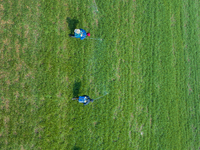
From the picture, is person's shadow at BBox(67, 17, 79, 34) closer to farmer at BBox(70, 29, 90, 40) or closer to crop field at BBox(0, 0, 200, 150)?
crop field at BBox(0, 0, 200, 150)

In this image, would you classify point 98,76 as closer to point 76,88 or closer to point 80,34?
point 76,88

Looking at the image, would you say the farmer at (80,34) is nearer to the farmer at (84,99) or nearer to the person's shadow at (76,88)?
the person's shadow at (76,88)

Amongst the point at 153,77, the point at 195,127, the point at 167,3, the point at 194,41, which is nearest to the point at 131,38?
the point at 153,77

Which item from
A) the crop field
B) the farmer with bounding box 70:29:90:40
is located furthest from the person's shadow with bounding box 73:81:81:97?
the farmer with bounding box 70:29:90:40

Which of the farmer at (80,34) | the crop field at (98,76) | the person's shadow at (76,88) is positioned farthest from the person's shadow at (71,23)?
the person's shadow at (76,88)

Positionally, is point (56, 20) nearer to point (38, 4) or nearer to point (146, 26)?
point (38, 4)

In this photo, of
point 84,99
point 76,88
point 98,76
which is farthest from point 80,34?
point 84,99

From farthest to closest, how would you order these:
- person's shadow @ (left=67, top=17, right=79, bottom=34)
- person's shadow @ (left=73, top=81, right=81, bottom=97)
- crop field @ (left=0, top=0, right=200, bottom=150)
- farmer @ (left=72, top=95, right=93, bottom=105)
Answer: person's shadow @ (left=67, top=17, right=79, bottom=34) < person's shadow @ (left=73, top=81, right=81, bottom=97) < farmer @ (left=72, top=95, right=93, bottom=105) < crop field @ (left=0, top=0, right=200, bottom=150)

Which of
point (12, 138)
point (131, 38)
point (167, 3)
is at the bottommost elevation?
point (12, 138)
